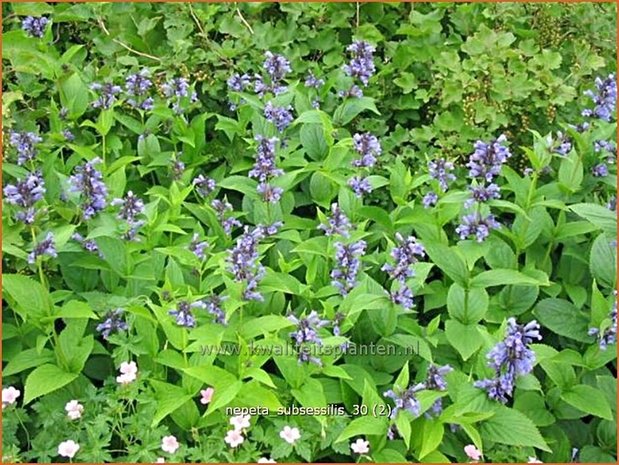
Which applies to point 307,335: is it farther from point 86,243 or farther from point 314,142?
point 314,142

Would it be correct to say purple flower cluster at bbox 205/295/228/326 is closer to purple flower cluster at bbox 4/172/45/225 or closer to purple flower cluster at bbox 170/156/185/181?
purple flower cluster at bbox 4/172/45/225

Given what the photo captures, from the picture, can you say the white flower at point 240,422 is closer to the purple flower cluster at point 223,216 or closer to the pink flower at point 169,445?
the pink flower at point 169,445

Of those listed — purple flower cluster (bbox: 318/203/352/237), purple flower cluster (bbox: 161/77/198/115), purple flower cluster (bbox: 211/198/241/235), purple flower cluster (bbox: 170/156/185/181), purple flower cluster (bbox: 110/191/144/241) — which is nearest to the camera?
purple flower cluster (bbox: 110/191/144/241)

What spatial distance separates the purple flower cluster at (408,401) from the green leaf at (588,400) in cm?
62

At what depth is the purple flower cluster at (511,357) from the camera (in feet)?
8.71

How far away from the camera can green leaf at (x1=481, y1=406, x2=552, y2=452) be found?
9.19 feet

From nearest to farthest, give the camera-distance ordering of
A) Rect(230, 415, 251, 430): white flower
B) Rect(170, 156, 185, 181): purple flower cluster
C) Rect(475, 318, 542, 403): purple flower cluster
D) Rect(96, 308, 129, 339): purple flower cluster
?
Rect(475, 318, 542, 403): purple flower cluster, Rect(230, 415, 251, 430): white flower, Rect(96, 308, 129, 339): purple flower cluster, Rect(170, 156, 185, 181): purple flower cluster

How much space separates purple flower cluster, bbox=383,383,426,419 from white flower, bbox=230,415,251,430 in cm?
50

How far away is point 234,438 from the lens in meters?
2.75

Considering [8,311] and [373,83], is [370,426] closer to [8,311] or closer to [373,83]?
[8,311]

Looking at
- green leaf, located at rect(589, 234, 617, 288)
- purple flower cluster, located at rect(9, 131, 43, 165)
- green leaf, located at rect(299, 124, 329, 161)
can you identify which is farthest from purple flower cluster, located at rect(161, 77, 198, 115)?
green leaf, located at rect(589, 234, 617, 288)

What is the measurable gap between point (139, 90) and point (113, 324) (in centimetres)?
147

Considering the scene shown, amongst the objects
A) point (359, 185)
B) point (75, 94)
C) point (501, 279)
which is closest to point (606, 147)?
point (501, 279)

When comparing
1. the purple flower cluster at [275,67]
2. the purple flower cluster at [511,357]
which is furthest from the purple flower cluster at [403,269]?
the purple flower cluster at [275,67]
